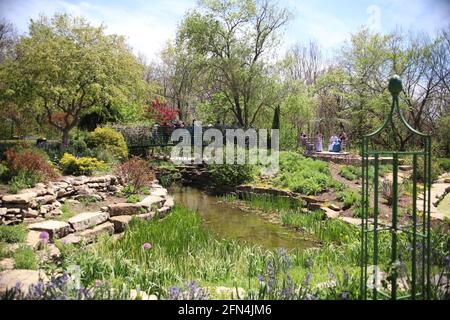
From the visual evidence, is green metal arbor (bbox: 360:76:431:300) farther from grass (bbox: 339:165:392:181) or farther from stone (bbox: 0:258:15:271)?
grass (bbox: 339:165:392:181)

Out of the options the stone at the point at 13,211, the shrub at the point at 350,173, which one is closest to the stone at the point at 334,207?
the shrub at the point at 350,173

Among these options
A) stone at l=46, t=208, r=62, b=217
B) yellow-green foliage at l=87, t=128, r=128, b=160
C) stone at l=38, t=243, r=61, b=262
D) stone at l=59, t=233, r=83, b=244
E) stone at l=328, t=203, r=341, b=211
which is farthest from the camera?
yellow-green foliage at l=87, t=128, r=128, b=160

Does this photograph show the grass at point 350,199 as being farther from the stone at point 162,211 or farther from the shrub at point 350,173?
the stone at point 162,211

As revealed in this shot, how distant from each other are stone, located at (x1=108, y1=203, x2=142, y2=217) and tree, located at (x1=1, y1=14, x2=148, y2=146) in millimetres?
4789

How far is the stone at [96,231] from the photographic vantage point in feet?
21.1

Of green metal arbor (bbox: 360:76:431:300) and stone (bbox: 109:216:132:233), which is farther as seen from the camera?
stone (bbox: 109:216:132:233)

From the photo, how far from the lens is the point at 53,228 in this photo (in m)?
5.94

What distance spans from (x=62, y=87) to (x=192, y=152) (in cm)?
793

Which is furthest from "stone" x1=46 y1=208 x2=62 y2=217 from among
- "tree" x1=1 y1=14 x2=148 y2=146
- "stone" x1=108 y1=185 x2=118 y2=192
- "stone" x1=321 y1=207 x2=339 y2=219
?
"stone" x1=321 y1=207 x2=339 y2=219

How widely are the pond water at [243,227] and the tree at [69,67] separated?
454 cm

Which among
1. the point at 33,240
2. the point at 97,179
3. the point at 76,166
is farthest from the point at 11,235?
the point at 76,166

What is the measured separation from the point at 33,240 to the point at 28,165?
2.96 meters

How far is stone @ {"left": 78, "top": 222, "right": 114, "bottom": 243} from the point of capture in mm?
6445
